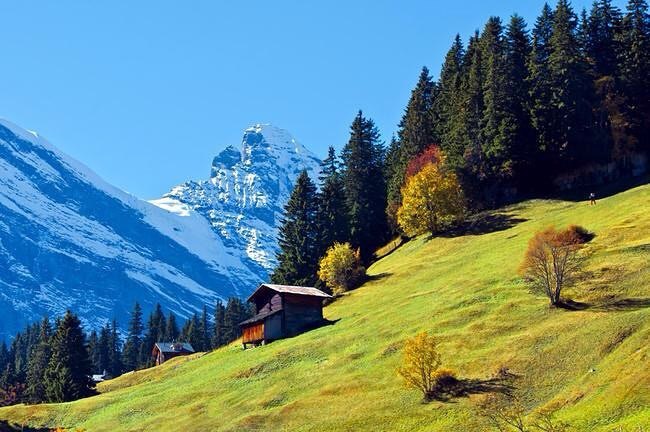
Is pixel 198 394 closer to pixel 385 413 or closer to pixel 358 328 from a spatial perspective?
pixel 358 328

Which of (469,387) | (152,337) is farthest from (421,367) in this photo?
(152,337)

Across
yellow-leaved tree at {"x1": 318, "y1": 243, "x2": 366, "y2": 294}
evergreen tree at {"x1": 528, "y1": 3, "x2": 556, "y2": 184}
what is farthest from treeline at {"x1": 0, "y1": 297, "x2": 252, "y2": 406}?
evergreen tree at {"x1": 528, "y1": 3, "x2": 556, "y2": 184}

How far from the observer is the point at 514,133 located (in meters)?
105

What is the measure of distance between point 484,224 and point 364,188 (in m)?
28.1

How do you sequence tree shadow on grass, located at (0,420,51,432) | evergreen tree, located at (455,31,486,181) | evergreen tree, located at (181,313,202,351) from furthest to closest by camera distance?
evergreen tree, located at (181,313,202,351), evergreen tree, located at (455,31,486,181), tree shadow on grass, located at (0,420,51,432)

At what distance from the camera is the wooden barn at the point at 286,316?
267ft

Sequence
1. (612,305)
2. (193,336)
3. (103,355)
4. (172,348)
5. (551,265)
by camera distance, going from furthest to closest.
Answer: (103,355) → (193,336) → (172,348) → (551,265) → (612,305)

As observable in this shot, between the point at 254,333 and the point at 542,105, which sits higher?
the point at 542,105

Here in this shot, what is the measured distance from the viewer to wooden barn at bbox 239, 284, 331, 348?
8144 cm

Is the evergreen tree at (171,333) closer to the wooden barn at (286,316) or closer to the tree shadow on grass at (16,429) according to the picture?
the wooden barn at (286,316)

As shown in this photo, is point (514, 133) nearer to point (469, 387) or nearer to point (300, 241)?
point (300, 241)

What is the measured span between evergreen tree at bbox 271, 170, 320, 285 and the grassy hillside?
25034mm

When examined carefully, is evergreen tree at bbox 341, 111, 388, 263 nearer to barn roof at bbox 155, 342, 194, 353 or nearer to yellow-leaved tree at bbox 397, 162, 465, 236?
yellow-leaved tree at bbox 397, 162, 465, 236

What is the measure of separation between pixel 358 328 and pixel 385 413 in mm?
21507
